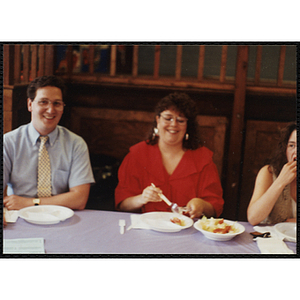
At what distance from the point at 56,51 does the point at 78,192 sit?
83 cm

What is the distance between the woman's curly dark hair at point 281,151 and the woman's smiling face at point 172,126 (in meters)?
0.56

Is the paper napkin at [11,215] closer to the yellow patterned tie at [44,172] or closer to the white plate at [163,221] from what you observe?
the yellow patterned tie at [44,172]

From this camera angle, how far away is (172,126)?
6.36ft

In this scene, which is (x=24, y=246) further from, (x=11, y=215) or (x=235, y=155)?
(x=235, y=155)

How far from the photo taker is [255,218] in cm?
193

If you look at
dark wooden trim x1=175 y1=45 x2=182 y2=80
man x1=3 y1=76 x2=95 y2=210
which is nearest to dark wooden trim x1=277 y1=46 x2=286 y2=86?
dark wooden trim x1=175 y1=45 x2=182 y2=80

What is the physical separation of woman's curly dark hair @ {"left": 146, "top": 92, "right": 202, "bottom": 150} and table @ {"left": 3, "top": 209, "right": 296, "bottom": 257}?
50 centimetres

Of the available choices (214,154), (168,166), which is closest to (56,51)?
(168,166)

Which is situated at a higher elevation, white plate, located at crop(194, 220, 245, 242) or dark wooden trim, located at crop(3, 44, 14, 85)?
dark wooden trim, located at crop(3, 44, 14, 85)

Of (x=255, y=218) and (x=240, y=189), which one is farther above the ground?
(x=240, y=189)

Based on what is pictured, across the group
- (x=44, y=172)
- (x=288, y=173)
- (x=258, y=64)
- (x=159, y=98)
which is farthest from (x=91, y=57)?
(x=288, y=173)

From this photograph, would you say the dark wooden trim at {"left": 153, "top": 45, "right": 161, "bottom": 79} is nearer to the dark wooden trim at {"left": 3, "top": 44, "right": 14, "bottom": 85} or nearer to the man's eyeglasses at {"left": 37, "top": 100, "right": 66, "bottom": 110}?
the man's eyeglasses at {"left": 37, "top": 100, "right": 66, "bottom": 110}

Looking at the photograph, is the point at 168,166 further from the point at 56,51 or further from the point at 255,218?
the point at 56,51

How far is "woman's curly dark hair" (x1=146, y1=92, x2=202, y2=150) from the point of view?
193 cm
